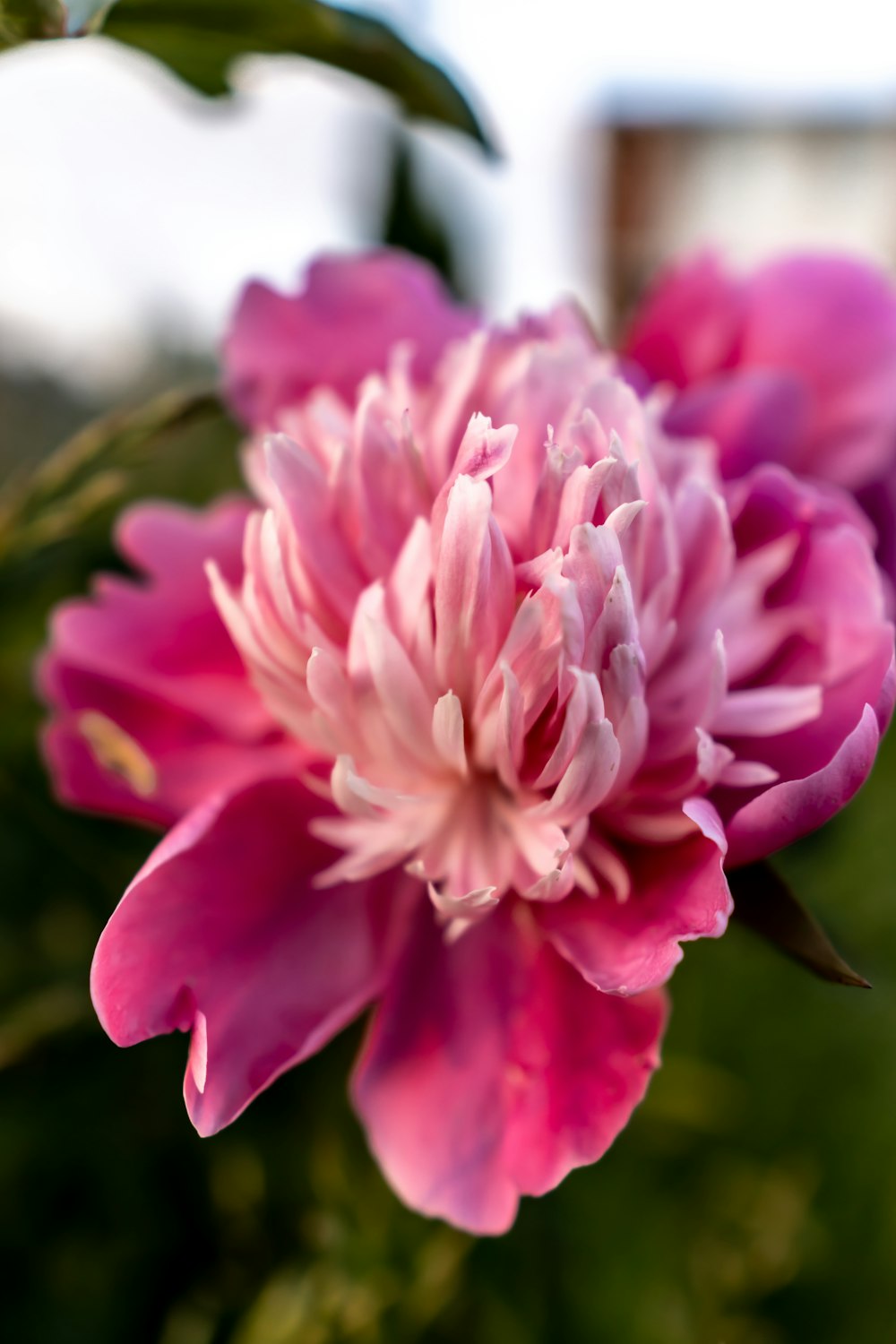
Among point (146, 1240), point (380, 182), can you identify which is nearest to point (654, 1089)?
point (146, 1240)

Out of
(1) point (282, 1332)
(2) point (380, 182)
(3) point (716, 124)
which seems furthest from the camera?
(3) point (716, 124)

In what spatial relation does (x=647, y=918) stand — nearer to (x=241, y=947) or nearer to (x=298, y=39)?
(x=241, y=947)

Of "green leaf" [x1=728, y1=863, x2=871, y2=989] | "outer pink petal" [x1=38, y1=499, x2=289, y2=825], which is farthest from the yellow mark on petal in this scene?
"green leaf" [x1=728, y1=863, x2=871, y2=989]

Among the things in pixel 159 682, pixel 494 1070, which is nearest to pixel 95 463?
pixel 159 682

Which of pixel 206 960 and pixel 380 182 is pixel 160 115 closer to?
pixel 380 182

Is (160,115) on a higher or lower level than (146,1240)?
higher

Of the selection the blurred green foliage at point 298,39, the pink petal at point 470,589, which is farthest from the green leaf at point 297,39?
the pink petal at point 470,589
